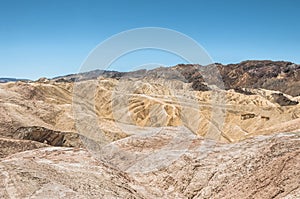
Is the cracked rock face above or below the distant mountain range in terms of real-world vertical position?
below

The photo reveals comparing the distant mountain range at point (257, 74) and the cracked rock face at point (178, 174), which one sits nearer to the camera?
the cracked rock face at point (178, 174)

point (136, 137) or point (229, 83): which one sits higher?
point (229, 83)

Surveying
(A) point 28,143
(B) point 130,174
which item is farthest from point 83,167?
(A) point 28,143

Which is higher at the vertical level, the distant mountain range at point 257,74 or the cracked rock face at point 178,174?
the distant mountain range at point 257,74

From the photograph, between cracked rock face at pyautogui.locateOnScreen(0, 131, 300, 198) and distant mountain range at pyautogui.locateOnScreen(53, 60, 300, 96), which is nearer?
cracked rock face at pyautogui.locateOnScreen(0, 131, 300, 198)

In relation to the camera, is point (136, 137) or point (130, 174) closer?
point (130, 174)

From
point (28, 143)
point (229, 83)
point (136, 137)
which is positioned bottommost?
point (28, 143)

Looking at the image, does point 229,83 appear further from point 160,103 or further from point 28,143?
point 28,143

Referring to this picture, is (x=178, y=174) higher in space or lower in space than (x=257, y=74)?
lower
